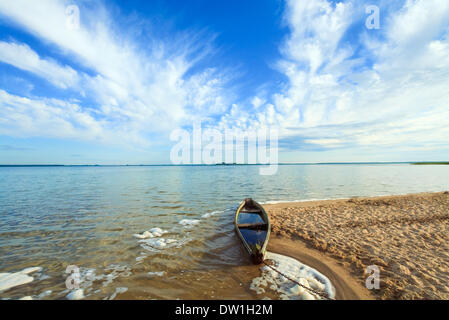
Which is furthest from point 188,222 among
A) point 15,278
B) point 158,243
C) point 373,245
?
point 373,245

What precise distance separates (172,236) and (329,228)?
8555 mm

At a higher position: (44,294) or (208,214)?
(208,214)

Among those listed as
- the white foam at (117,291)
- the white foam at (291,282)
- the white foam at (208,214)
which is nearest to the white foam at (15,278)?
the white foam at (117,291)

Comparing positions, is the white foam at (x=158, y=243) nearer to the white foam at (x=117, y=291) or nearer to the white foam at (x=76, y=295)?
the white foam at (x=117, y=291)

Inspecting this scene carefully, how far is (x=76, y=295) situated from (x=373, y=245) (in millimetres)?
10910

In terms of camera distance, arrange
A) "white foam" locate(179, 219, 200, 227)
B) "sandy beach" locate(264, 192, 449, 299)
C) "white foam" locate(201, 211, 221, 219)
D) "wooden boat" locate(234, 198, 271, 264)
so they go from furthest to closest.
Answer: "white foam" locate(201, 211, 221, 219) < "white foam" locate(179, 219, 200, 227) < "wooden boat" locate(234, 198, 271, 264) < "sandy beach" locate(264, 192, 449, 299)

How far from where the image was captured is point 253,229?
9.93 m

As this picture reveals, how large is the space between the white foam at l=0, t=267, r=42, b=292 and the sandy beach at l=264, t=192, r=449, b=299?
8.94 meters

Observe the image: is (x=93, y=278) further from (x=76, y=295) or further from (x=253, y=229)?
(x=253, y=229)

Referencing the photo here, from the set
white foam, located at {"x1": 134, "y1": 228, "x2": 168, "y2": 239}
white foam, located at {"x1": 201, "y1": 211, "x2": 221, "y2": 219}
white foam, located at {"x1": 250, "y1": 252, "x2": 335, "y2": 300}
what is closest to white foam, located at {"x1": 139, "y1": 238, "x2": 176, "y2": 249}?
white foam, located at {"x1": 134, "y1": 228, "x2": 168, "y2": 239}

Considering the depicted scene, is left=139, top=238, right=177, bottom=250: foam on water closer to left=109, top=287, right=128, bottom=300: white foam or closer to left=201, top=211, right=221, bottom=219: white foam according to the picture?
left=109, top=287, right=128, bottom=300: white foam

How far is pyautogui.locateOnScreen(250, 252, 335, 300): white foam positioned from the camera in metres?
4.97
